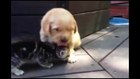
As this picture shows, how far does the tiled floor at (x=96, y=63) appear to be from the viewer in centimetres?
183

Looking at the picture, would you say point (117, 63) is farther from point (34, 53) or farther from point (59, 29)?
point (34, 53)

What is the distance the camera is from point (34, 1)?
2740mm

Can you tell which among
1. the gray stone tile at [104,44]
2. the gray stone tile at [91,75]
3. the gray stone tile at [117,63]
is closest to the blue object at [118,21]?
the gray stone tile at [104,44]

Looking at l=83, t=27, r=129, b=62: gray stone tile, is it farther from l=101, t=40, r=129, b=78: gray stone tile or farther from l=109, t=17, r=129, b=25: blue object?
l=109, t=17, r=129, b=25: blue object

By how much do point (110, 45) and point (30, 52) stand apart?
1072mm

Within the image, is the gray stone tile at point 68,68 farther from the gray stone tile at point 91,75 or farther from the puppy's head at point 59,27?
the puppy's head at point 59,27

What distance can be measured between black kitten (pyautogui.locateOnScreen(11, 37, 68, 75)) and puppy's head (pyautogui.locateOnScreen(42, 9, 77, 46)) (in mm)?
80

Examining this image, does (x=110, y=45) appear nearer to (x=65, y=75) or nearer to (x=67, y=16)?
(x=67, y=16)

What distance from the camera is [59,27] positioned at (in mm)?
2012

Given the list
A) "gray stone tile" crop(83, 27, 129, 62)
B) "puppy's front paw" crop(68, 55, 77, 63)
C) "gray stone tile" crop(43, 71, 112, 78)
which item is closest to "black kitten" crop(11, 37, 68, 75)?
"puppy's front paw" crop(68, 55, 77, 63)

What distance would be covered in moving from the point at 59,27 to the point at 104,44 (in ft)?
3.04

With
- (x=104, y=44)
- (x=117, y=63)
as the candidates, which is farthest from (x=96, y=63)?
(x=104, y=44)

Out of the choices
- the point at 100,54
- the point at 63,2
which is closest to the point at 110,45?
the point at 100,54
